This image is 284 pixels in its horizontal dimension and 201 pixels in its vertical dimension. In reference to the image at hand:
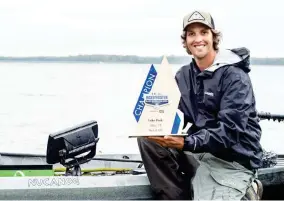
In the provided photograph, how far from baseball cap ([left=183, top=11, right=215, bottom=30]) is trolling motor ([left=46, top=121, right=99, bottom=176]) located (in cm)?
122

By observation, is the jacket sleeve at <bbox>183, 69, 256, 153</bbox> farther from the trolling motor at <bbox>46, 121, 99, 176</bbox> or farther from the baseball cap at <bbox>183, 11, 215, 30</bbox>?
the trolling motor at <bbox>46, 121, 99, 176</bbox>

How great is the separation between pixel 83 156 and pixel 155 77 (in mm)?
1239

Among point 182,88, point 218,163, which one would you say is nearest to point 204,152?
point 218,163

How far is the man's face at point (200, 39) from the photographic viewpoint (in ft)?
11.5

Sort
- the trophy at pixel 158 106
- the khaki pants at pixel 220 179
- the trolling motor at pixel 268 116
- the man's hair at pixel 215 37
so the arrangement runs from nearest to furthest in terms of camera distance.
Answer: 1. the trophy at pixel 158 106
2. the khaki pants at pixel 220 179
3. the man's hair at pixel 215 37
4. the trolling motor at pixel 268 116

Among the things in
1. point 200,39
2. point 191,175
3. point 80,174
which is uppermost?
point 200,39

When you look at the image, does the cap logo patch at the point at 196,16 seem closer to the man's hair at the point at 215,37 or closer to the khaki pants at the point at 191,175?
the man's hair at the point at 215,37

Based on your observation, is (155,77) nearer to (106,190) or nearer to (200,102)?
(200,102)

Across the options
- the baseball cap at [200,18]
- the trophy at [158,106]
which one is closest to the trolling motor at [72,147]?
the trophy at [158,106]

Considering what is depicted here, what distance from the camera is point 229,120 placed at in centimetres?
334

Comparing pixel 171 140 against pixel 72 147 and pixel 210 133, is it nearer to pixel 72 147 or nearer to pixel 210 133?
pixel 210 133

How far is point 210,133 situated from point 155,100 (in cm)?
36

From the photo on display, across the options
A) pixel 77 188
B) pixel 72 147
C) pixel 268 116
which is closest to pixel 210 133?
pixel 77 188

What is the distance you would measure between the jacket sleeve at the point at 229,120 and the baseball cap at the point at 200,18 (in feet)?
1.08
